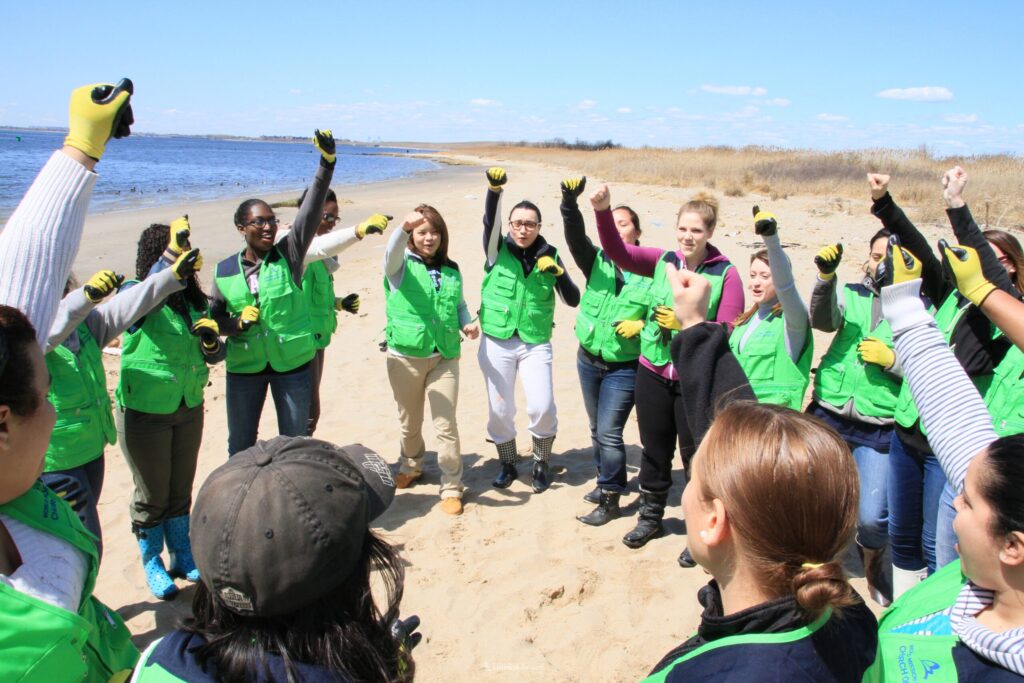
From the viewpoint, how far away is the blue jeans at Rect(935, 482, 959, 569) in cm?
268

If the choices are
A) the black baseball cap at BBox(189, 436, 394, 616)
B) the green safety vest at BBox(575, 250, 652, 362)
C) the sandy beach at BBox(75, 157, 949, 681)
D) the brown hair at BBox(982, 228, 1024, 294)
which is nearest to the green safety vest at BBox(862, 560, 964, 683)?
the black baseball cap at BBox(189, 436, 394, 616)

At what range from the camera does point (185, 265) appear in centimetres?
335

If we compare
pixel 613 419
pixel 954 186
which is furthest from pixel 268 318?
pixel 954 186

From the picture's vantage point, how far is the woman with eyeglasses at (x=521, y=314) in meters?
4.68

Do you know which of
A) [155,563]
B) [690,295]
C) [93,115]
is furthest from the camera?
[155,563]

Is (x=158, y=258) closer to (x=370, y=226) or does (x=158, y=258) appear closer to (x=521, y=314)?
(x=370, y=226)

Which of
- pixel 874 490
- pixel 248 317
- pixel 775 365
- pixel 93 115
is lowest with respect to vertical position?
pixel 874 490

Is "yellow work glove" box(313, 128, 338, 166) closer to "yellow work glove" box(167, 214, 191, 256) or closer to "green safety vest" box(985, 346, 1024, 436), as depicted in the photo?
"yellow work glove" box(167, 214, 191, 256)

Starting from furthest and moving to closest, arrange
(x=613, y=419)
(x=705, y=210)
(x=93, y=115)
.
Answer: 1. (x=613, y=419)
2. (x=705, y=210)
3. (x=93, y=115)

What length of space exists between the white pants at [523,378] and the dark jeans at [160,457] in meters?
1.95

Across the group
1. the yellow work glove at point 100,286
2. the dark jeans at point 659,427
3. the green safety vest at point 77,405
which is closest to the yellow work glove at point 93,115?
the yellow work glove at point 100,286

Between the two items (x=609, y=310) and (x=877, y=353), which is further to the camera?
(x=609, y=310)

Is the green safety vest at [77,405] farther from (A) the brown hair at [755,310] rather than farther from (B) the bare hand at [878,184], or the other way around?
(B) the bare hand at [878,184]

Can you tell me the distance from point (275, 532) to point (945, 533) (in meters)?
2.74
